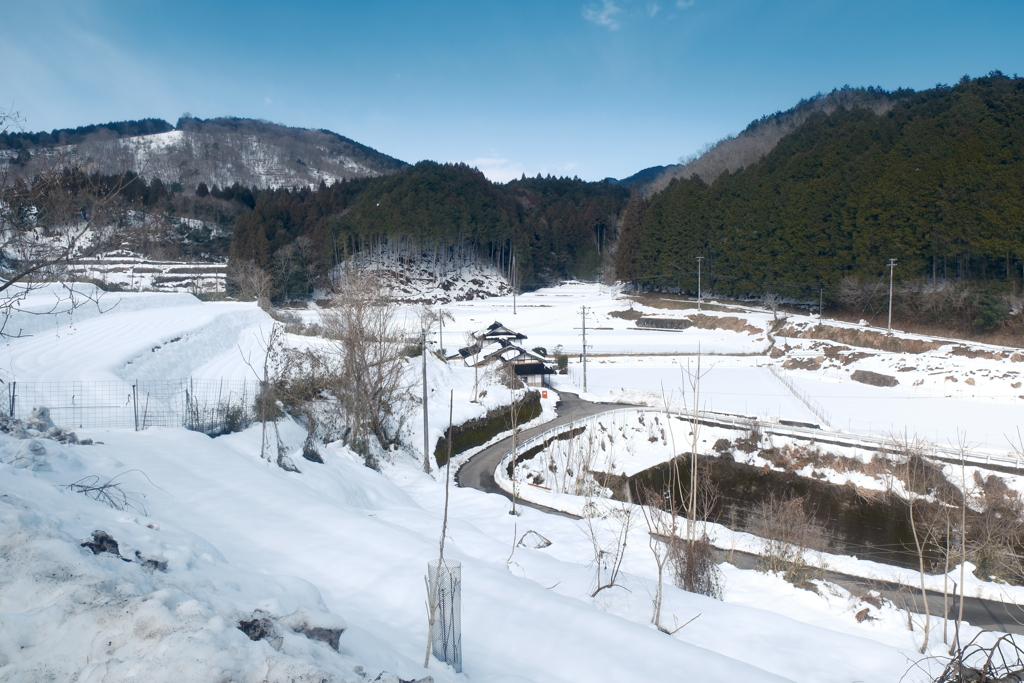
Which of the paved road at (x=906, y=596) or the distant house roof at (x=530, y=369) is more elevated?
the distant house roof at (x=530, y=369)

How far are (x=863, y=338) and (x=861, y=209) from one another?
14217mm

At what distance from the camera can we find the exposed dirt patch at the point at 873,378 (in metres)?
29.0

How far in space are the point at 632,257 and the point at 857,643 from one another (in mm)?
59996

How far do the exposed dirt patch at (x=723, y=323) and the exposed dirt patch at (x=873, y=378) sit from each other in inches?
413

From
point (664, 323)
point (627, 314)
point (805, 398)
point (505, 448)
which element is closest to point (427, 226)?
point (627, 314)

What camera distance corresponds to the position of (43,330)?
16.6 m

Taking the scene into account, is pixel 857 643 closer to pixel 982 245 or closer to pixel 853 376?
pixel 853 376

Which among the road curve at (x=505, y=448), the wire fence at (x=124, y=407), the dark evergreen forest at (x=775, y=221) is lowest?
the road curve at (x=505, y=448)

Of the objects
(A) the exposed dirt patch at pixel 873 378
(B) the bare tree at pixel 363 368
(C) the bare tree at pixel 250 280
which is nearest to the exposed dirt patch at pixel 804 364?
(A) the exposed dirt patch at pixel 873 378

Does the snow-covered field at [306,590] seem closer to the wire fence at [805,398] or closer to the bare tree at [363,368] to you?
the bare tree at [363,368]

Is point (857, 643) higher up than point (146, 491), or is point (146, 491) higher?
point (146, 491)

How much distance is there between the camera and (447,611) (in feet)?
11.9

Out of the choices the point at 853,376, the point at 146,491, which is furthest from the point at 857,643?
the point at 853,376

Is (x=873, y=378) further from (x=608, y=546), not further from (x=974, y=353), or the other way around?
(x=608, y=546)
